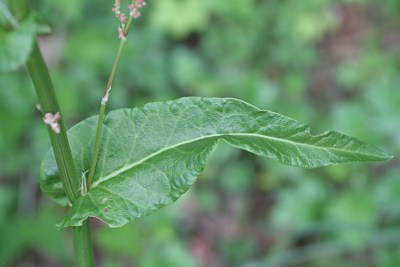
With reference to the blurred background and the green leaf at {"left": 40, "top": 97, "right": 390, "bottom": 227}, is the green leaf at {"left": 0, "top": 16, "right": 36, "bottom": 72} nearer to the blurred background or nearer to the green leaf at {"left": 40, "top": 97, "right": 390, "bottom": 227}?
the green leaf at {"left": 40, "top": 97, "right": 390, "bottom": 227}

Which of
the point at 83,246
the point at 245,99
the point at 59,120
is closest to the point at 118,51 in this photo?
the point at 59,120

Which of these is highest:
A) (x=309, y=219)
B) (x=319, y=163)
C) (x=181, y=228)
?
(x=181, y=228)

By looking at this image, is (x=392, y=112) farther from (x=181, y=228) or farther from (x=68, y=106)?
(x=68, y=106)

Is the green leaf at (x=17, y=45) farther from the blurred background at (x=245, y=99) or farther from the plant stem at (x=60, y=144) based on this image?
the blurred background at (x=245, y=99)

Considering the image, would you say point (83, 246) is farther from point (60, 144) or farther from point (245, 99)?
point (245, 99)

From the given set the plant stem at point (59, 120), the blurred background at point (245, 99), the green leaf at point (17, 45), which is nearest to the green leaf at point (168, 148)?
the plant stem at point (59, 120)

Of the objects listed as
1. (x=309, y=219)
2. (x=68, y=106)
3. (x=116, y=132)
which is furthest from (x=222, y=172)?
(x=116, y=132)

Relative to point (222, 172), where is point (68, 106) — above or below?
above
